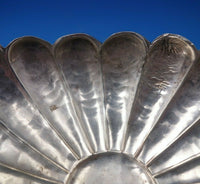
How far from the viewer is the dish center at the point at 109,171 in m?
1.52

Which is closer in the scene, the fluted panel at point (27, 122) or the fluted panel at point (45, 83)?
the fluted panel at point (27, 122)

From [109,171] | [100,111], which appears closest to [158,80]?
[100,111]

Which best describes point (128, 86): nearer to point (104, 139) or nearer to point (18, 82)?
point (104, 139)

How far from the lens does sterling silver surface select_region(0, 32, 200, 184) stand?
5.15 ft

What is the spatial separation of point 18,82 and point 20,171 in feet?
2.34

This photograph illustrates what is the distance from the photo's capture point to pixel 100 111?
6.09 feet

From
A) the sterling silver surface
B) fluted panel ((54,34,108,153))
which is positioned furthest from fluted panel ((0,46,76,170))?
fluted panel ((54,34,108,153))

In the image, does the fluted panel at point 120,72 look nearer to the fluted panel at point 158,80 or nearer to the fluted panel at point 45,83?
the fluted panel at point 158,80

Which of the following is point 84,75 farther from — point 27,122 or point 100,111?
point 27,122

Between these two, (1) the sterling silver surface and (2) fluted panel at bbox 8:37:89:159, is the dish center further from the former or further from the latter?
(2) fluted panel at bbox 8:37:89:159

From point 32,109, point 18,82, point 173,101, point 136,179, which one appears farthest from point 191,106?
point 18,82

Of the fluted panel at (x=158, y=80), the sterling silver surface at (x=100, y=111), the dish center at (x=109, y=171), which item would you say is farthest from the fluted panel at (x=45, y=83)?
the fluted panel at (x=158, y=80)

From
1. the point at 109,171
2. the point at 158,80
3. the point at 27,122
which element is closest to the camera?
the point at 109,171

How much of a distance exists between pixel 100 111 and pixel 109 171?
503mm
